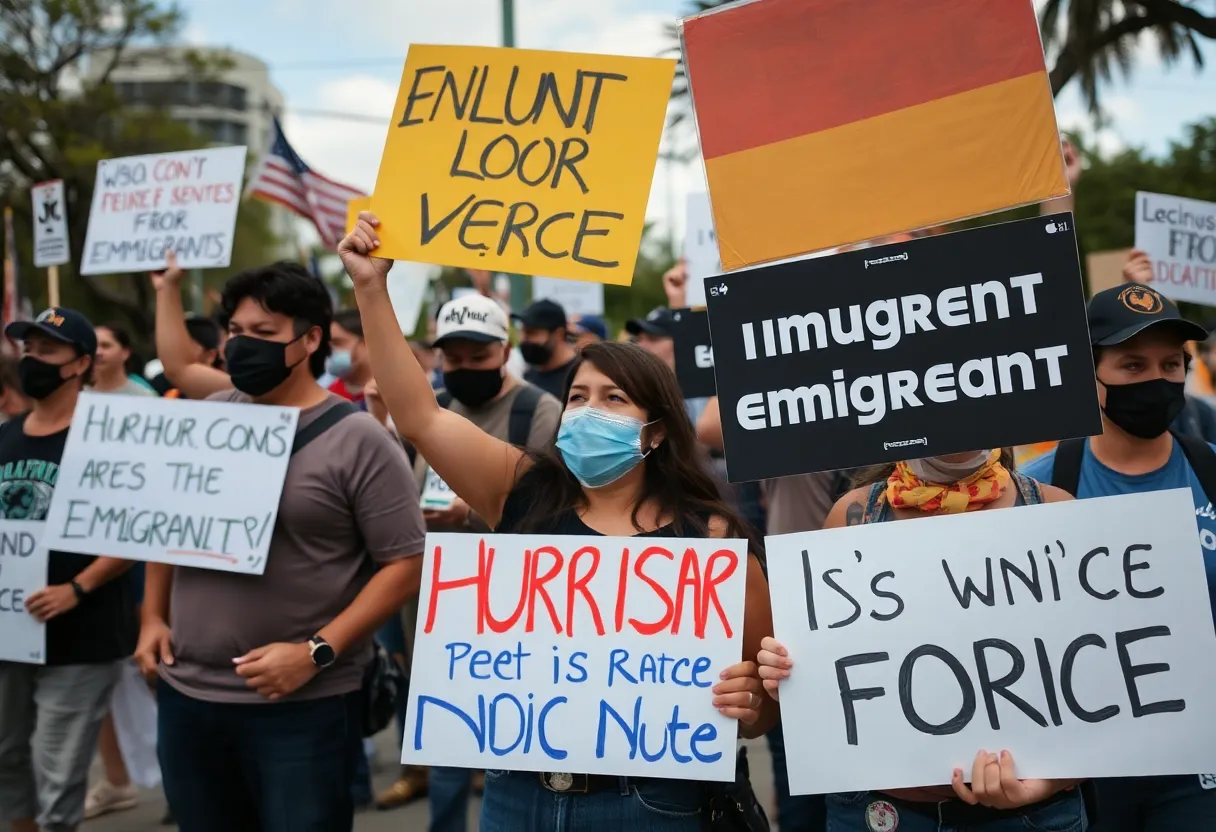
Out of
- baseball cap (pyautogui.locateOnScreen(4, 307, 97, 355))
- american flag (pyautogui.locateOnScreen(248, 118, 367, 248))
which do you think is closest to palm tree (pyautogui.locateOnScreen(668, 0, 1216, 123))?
american flag (pyautogui.locateOnScreen(248, 118, 367, 248))

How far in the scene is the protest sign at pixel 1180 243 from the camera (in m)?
5.72

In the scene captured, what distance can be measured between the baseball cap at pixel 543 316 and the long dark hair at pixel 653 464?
3551mm

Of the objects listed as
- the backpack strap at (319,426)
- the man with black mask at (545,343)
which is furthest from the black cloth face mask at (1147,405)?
the man with black mask at (545,343)

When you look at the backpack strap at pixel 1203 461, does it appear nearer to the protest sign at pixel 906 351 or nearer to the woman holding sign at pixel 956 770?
the woman holding sign at pixel 956 770

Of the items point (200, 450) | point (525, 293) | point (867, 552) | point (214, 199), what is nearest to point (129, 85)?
point (525, 293)

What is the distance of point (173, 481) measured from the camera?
362 centimetres

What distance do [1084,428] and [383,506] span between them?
1.93m

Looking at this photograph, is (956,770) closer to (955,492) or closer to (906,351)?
(955,492)

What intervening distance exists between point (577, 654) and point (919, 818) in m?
0.79

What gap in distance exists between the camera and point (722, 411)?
2.38m

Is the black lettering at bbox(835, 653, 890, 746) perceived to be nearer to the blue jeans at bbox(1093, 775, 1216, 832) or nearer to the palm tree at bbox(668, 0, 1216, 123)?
the blue jeans at bbox(1093, 775, 1216, 832)

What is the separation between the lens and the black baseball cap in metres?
2.83

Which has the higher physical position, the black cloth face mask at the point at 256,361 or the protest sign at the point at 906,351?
the black cloth face mask at the point at 256,361

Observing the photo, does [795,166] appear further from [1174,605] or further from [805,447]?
[1174,605]
